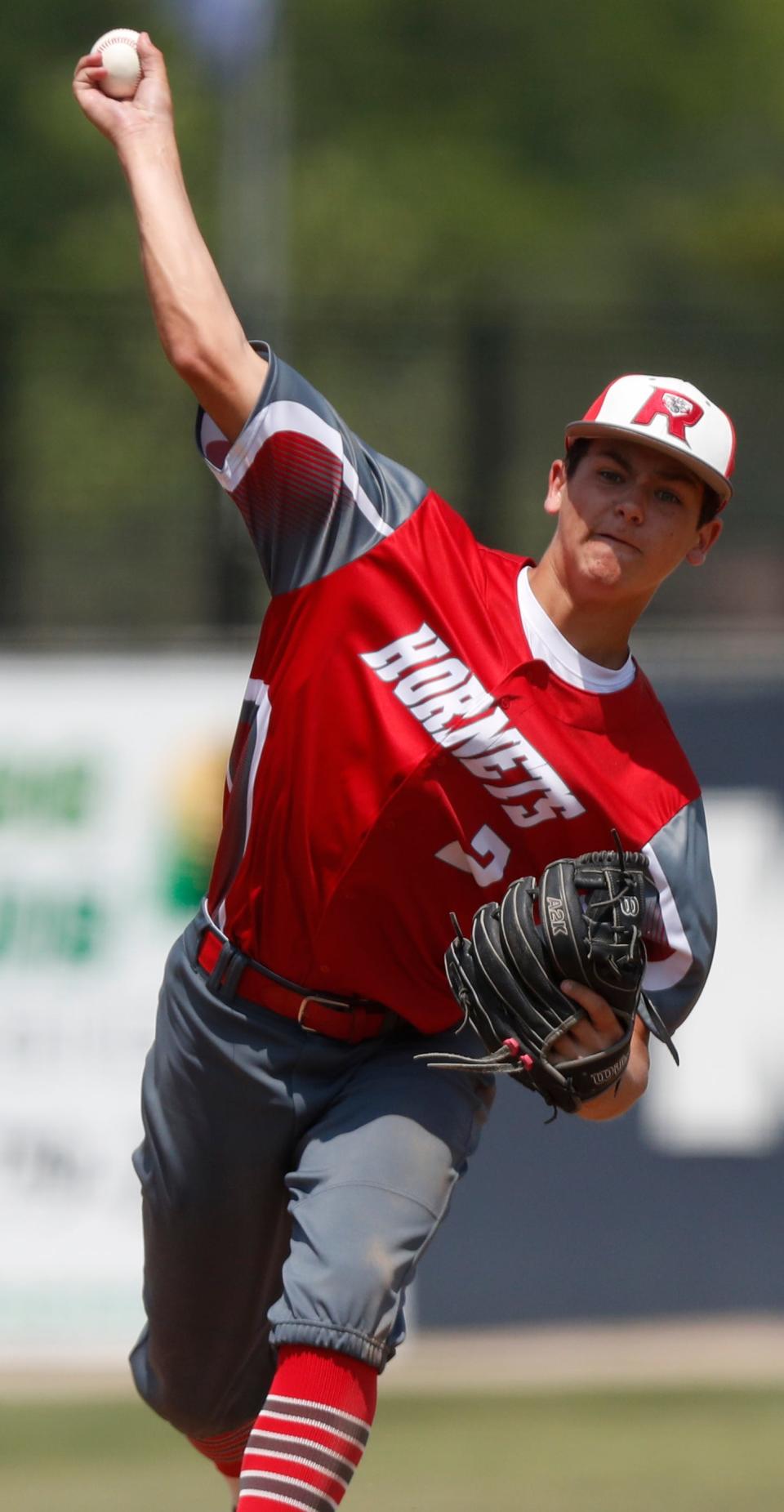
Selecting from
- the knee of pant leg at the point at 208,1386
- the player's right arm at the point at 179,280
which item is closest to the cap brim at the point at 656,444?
the player's right arm at the point at 179,280

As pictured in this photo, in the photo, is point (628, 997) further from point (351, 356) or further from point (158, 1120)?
point (351, 356)

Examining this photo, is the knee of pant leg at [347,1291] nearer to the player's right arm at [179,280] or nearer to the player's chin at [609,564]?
the player's chin at [609,564]

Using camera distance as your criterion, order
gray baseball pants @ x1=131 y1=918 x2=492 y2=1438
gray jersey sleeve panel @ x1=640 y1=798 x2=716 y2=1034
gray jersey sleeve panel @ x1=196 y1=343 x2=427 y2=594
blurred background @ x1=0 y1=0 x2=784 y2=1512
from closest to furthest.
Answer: gray baseball pants @ x1=131 y1=918 x2=492 y2=1438 → gray jersey sleeve panel @ x1=196 y1=343 x2=427 y2=594 → gray jersey sleeve panel @ x1=640 y1=798 x2=716 y2=1034 → blurred background @ x1=0 y1=0 x2=784 y2=1512

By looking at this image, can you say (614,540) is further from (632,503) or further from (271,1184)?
(271,1184)

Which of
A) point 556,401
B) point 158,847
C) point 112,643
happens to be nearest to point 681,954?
point 158,847

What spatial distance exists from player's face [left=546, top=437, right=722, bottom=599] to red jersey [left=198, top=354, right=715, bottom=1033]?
0.16 metres

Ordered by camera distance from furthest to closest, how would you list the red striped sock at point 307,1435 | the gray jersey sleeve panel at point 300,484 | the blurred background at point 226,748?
the blurred background at point 226,748
the gray jersey sleeve panel at point 300,484
the red striped sock at point 307,1435

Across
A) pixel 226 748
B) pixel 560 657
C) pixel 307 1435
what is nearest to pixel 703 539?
pixel 560 657

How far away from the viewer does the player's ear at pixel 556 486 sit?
3.74 meters

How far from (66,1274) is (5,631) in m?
2.73

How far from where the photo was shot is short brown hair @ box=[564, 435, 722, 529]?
146 inches

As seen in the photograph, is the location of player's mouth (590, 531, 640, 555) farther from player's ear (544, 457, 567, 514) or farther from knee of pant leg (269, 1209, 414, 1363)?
knee of pant leg (269, 1209, 414, 1363)

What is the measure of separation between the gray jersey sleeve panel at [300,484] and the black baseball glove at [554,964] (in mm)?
701

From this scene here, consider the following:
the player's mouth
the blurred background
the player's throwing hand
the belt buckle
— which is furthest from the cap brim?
the blurred background
